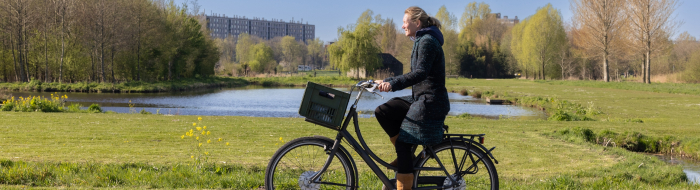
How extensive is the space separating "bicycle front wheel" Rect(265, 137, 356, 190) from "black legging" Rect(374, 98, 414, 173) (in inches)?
16.8

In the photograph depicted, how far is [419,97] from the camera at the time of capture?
3656mm

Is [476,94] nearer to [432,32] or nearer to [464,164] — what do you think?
[464,164]

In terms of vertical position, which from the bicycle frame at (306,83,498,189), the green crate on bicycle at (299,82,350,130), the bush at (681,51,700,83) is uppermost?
the bush at (681,51,700,83)

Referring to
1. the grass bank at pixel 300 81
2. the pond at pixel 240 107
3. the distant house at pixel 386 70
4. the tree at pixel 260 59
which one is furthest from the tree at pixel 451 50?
the pond at pixel 240 107

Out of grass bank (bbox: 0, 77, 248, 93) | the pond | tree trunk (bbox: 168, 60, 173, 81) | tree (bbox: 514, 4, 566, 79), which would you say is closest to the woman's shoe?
the pond

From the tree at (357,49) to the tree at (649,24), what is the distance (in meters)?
32.1

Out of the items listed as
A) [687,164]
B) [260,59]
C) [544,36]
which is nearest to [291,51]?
[260,59]

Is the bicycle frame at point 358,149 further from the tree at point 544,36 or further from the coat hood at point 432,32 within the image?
the tree at point 544,36

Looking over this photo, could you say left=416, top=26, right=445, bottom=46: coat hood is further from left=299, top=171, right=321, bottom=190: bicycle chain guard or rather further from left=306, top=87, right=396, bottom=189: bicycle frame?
left=299, top=171, right=321, bottom=190: bicycle chain guard

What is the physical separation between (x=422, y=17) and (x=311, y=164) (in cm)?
164

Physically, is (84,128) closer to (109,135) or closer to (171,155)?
(109,135)

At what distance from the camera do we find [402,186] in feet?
12.8

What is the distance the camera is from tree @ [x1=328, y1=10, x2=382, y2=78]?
65.7 metres

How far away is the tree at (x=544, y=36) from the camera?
67.2 metres
